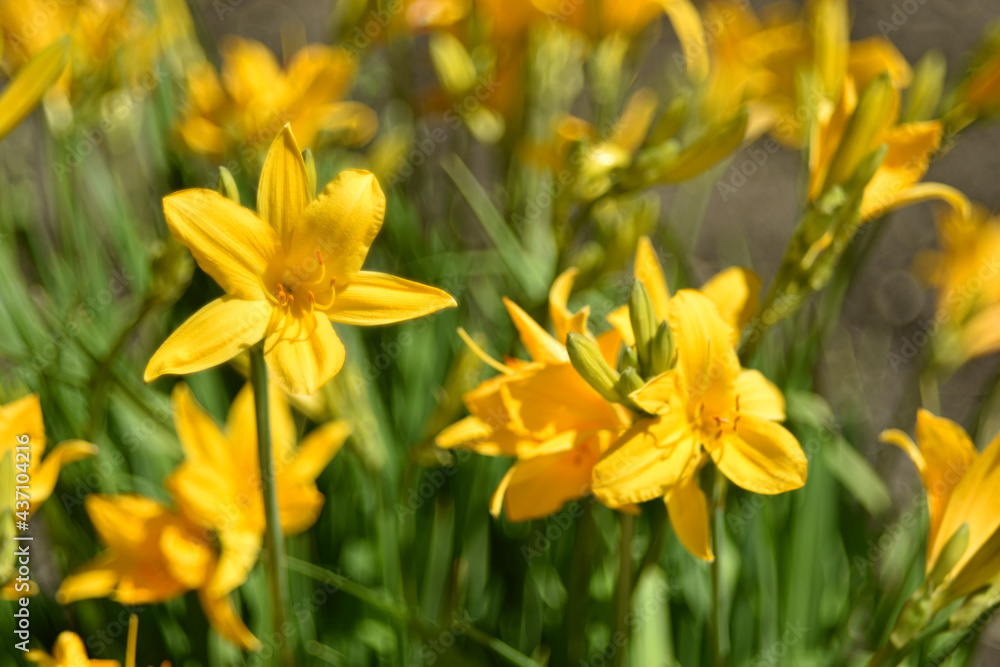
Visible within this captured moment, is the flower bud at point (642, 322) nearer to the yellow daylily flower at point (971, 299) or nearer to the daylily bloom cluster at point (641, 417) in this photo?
the daylily bloom cluster at point (641, 417)

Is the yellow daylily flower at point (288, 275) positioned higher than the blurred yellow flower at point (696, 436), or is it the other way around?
the yellow daylily flower at point (288, 275)

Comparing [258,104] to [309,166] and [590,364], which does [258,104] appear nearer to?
[309,166]

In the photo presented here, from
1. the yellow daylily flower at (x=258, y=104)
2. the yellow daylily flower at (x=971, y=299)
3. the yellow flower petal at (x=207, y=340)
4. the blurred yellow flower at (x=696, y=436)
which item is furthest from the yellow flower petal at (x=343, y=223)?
the yellow daylily flower at (x=971, y=299)

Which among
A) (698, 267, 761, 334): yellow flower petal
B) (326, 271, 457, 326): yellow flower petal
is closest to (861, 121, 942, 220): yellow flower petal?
(698, 267, 761, 334): yellow flower petal

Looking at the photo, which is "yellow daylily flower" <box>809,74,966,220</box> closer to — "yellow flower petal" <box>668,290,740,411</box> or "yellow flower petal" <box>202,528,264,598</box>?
"yellow flower petal" <box>668,290,740,411</box>

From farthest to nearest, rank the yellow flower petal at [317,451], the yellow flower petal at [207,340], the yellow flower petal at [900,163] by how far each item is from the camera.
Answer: the yellow flower petal at [317,451]
the yellow flower petal at [900,163]
the yellow flower petal at [207,340]

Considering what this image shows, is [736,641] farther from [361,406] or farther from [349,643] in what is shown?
[361,406]
